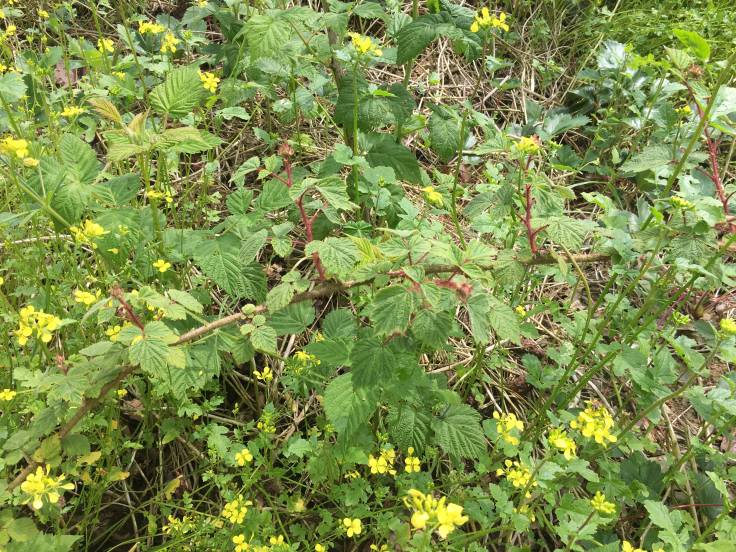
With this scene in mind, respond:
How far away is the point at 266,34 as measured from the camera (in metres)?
1.69

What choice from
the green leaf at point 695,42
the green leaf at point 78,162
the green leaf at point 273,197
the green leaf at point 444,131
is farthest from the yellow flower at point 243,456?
the green leaf at point 695,42

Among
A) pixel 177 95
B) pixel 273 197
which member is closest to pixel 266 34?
pixel 177 95

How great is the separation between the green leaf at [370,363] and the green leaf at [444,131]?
95 cm

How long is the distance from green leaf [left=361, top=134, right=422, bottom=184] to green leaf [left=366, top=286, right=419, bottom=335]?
0.91 m

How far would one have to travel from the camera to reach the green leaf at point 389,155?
212 cm

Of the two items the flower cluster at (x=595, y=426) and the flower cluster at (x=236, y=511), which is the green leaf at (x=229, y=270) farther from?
the flower cluster at (x=595, y=426)

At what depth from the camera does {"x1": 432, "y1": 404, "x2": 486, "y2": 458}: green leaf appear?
1.73 metres

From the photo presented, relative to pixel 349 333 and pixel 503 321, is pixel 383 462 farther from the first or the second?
pixel 503 321

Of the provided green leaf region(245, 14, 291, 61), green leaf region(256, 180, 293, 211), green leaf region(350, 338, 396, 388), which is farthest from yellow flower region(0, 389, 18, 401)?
green leaf region(245, 14, 291, 61)

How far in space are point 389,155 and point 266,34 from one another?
652 mm

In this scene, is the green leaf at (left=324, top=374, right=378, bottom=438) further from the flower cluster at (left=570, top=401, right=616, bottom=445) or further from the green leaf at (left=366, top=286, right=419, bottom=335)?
the flower cluster at (left=570, top=401, right=616, bottom=445)

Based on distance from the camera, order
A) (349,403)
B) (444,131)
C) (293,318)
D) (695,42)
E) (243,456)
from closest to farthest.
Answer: (695,42) < (349,403) < (243,456) < (293,318) < (444,131)

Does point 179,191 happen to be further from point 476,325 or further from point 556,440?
point 556,440

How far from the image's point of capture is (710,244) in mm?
1476
